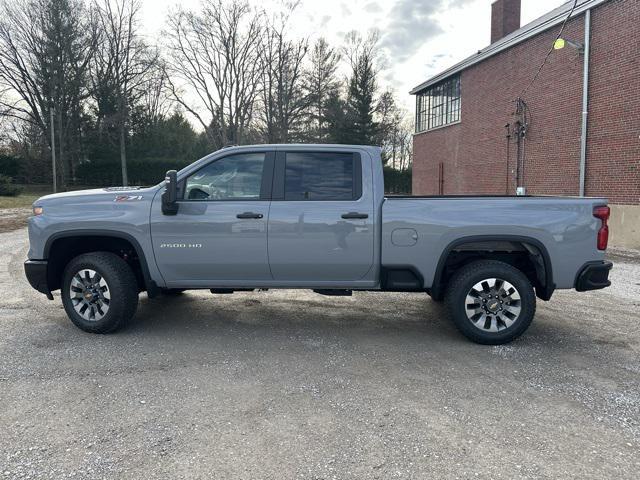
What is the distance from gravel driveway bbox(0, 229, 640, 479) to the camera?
268 cm

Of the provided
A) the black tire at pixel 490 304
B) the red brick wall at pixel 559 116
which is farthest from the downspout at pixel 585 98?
the black tire at pixel 490 304

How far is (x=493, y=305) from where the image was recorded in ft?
15.0

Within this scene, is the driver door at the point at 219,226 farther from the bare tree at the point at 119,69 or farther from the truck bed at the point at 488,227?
the bare tree at the point at 119,69

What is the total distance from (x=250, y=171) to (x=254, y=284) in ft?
3.81

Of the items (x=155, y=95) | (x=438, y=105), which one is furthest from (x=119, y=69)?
(x=438, y=105)

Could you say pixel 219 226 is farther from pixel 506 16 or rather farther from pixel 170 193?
pixel 506 16

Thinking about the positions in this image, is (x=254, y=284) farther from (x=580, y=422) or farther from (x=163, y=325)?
(x=580, y=422)

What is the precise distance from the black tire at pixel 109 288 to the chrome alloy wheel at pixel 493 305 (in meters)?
3.43

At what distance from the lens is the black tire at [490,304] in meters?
4.51

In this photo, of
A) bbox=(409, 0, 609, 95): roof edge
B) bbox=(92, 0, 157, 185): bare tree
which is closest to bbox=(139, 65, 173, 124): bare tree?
bbox=(92, 0, 157, 185): bare tree

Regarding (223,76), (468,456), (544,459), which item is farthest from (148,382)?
(223,76)

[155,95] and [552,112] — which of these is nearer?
[552,112]

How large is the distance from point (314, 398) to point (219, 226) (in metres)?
2.02

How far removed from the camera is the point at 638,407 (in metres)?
3.36
